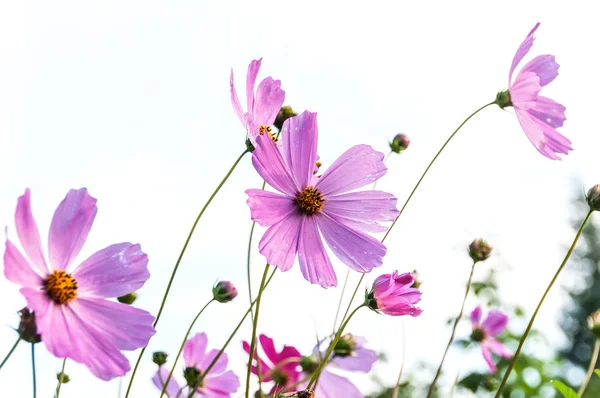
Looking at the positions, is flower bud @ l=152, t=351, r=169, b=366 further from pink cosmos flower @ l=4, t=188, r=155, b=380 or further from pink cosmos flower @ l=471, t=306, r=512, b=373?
pink cosmos flower @ l=471, t=306, r=512, b=373

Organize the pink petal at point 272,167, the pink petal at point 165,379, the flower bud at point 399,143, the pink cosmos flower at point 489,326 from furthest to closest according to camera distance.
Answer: the pink cosmos flower at point 489,326 → the flower bud at point 399,143 → the pink petal at point 165,379 → the pink petal at point 272,167

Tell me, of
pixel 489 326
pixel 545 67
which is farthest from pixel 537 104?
pixel 489 326

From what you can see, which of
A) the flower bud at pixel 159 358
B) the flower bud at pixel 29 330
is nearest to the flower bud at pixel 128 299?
Result: the flower bud at pixel 159 358

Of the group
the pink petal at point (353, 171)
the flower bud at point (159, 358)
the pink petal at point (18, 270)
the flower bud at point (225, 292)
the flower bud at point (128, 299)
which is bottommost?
the flower bud at point (159, 358)

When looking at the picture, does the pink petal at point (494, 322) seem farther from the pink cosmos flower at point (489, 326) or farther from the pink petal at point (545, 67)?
the pink petal at point (545, 67)

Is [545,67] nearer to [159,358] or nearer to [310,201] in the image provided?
[310,201]

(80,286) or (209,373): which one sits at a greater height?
(80,286)
